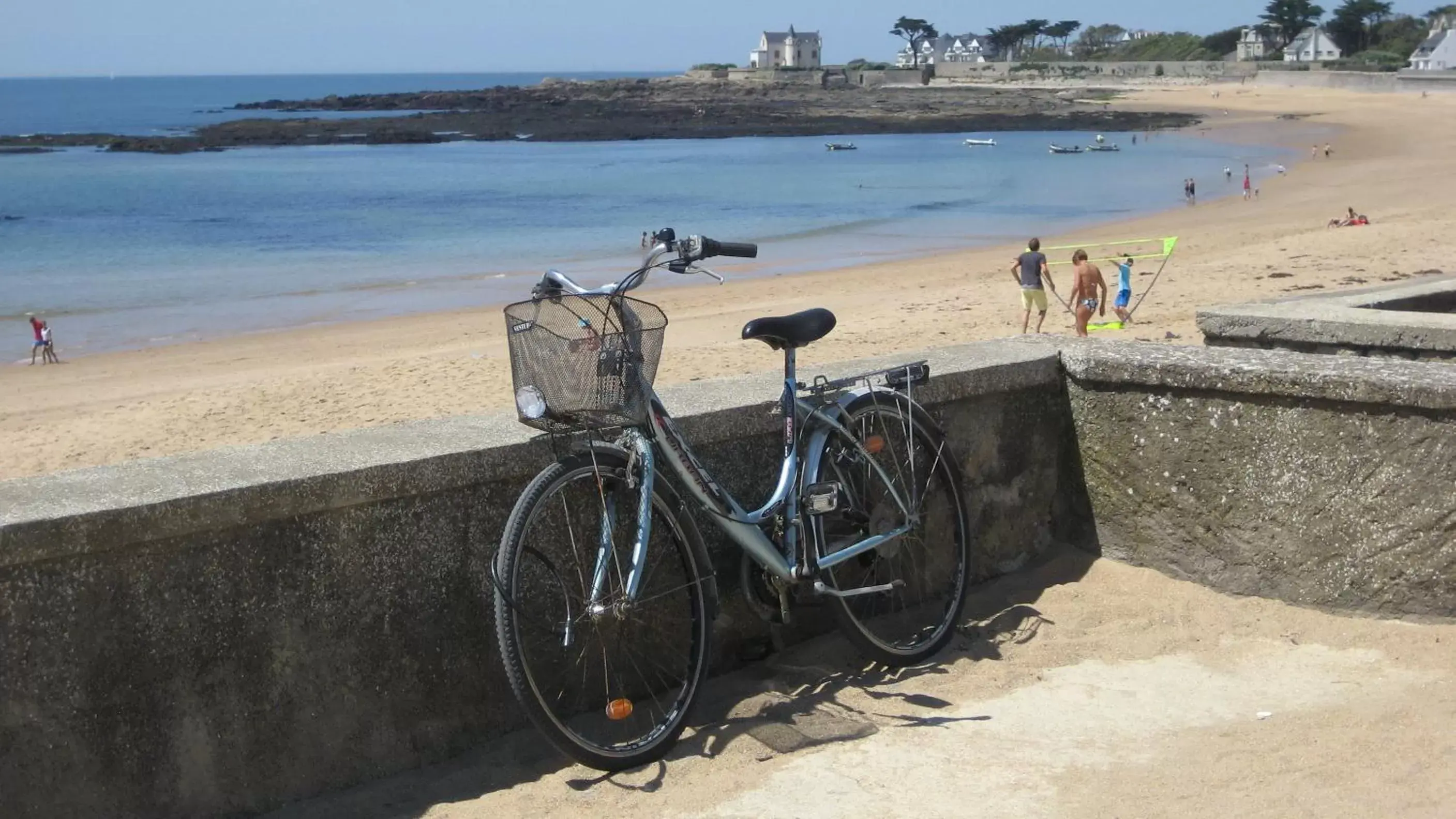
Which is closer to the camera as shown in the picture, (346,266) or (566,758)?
(566,758)

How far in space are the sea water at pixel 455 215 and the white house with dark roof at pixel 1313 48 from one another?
63.8 meters

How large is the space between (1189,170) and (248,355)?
37.8 m

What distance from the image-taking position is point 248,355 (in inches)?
733

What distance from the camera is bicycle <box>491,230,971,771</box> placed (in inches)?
120

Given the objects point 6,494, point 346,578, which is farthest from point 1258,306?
point 6,494

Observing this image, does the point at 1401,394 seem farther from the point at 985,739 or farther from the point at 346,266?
the point at 346,266

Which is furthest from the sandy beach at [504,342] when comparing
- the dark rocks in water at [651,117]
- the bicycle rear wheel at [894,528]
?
the dark rocks in water at [651,117]

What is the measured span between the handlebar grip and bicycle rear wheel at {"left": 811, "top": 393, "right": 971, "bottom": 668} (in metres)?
0.60

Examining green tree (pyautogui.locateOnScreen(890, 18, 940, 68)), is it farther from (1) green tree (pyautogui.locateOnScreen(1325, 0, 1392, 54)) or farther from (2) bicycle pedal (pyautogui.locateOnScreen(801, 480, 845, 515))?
(2) bicycle pedal (pyautogui.locateOnScreen(801, 480, 845, 515))

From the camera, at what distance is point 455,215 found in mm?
39438

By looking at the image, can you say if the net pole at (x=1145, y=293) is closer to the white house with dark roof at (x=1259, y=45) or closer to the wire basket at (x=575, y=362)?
the wire basket at (x=575, y=362)

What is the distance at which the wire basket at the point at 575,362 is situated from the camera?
9.95 feet

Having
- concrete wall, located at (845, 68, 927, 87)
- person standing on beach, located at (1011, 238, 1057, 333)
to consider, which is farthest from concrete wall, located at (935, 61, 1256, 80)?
person standing on beach, located at (1011, 238, 1057, 333)

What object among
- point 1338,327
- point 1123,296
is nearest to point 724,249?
point 1338,327
